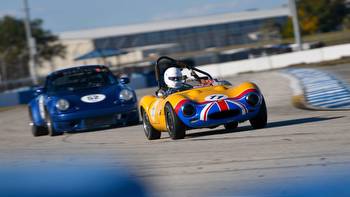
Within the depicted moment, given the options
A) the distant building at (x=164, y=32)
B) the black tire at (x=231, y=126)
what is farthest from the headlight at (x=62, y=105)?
the distant building at (x=164, y=32)

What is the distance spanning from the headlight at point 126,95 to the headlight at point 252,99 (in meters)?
4.59

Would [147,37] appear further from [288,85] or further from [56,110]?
[56,110]

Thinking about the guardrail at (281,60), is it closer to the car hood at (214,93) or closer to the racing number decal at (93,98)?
the racing number decal at (93,98)

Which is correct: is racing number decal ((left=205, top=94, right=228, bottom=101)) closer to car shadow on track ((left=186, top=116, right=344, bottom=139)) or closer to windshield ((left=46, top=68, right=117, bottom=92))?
car shadow on track ((left=186, top=116, right=344, bottom=139))

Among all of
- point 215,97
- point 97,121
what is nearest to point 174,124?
point 215,97

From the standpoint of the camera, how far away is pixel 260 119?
1088 cm

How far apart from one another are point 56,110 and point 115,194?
8.20m

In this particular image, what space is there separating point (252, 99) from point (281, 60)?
3284 centimetres

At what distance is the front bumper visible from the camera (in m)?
14.5

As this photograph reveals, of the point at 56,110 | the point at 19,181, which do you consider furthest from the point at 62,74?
the point at 19,181

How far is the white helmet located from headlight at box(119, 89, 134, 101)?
10.8 ft

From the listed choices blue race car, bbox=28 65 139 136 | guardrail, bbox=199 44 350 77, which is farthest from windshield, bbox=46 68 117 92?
guardrail, bbox=199 44 350 77

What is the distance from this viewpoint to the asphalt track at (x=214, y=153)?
22.7 ft

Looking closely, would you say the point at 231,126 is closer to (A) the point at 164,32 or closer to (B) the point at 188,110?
(B) the point at 188,110
